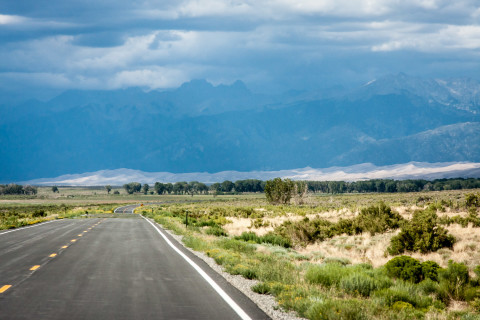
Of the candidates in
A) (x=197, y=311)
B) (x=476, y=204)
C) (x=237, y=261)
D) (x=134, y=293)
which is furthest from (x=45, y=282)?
(x=476, y=204)

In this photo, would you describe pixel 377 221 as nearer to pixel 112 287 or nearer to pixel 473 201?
pixel 473 201

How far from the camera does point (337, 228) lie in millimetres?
29500

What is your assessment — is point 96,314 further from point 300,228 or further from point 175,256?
point 300,228

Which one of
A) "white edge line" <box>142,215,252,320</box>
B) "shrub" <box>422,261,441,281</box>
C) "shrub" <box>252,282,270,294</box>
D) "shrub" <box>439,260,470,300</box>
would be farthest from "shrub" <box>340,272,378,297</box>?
"shrub" <box>422,261,441,281</box>

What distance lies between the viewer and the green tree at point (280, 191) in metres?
95.6

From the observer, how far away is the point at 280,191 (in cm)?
9669

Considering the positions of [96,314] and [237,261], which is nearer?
[96,314]

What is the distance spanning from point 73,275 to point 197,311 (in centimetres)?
472

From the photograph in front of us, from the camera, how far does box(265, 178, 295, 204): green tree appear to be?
95.6 metres

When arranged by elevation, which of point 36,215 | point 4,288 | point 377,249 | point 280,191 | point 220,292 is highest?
point 280,191

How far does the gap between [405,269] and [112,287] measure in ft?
23.7

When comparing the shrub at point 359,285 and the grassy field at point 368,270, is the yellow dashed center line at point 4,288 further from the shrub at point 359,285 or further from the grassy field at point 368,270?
the shrub at point 359,285

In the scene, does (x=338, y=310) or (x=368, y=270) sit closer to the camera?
(x=338, y=310)

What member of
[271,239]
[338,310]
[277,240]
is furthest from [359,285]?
[271,239]
